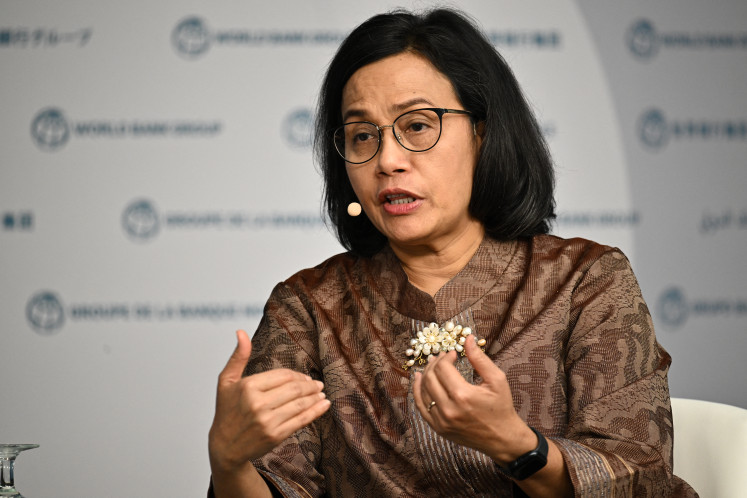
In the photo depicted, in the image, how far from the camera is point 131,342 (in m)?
3.67

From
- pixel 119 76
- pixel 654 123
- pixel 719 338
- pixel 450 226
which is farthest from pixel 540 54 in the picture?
pixel 450 226

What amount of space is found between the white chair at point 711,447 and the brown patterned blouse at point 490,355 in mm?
190

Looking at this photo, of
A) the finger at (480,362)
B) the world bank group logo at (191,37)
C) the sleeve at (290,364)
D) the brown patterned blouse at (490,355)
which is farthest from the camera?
the world bank group logo at (191,37)

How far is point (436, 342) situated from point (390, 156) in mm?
390

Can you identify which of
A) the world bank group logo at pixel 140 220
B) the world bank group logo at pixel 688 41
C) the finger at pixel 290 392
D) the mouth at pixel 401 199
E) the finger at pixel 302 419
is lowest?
the finger at pixel 302 419

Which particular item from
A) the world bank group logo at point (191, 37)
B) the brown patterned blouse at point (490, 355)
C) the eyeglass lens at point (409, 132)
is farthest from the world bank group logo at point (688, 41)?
the eyeglass lens at point (409, 132)

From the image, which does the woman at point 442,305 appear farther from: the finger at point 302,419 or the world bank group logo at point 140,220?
the world bank group logo at point 140,220

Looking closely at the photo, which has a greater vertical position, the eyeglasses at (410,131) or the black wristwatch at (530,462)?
the eyeglasses at (410,131)

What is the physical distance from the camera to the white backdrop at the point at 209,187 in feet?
12.0

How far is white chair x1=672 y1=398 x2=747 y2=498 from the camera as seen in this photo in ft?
5.41

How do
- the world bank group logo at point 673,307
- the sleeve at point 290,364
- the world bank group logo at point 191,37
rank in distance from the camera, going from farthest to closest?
the world bank group logo at point 191,37 → the world bank group logo at point 673,307 → the sleeve at point 290,364

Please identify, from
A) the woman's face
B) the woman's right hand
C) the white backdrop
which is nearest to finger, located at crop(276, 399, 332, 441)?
the woman's right hand

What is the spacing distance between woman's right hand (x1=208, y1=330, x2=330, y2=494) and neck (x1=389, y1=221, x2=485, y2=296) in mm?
574

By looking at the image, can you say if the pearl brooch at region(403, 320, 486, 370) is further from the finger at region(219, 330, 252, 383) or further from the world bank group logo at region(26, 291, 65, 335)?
the world bank group logo at region(26, 291, 65, 335)
